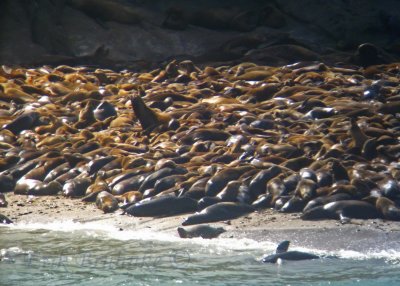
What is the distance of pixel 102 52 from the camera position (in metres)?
19.3

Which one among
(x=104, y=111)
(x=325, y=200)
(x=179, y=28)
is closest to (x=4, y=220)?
(x=325, y=200)

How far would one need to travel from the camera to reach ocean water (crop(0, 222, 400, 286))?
24.2 feet

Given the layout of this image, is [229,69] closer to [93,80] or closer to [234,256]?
[93,80]

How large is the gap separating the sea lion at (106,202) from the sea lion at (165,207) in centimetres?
35

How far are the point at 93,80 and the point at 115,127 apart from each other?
3.76 metres

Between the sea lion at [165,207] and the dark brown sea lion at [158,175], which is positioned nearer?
the sea lion at [165,207]

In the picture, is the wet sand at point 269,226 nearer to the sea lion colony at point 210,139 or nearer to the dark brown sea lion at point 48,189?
the sea lion colony at point 210,139

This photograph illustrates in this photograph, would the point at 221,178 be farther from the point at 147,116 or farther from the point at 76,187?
the point at 147,116

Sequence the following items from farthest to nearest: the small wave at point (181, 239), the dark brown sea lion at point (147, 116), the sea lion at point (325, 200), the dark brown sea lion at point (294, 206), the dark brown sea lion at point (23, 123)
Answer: the dark brown sea lion at point (23, 123) < the dark brown sea lion at point (147, 116) < the dark brown sea lion at point (294, 206) < the sea lion at point (325, 200) < the small wave at point (181, 239)

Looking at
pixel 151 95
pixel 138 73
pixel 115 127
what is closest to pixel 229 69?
pixel 138 73

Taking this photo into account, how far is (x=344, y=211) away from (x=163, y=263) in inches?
74.4

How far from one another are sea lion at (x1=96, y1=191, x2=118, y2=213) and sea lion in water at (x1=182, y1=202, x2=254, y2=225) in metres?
1.14

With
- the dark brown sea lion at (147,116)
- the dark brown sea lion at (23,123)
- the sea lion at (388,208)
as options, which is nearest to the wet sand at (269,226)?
the sea lion at (388,208)

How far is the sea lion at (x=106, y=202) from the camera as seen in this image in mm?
9984
